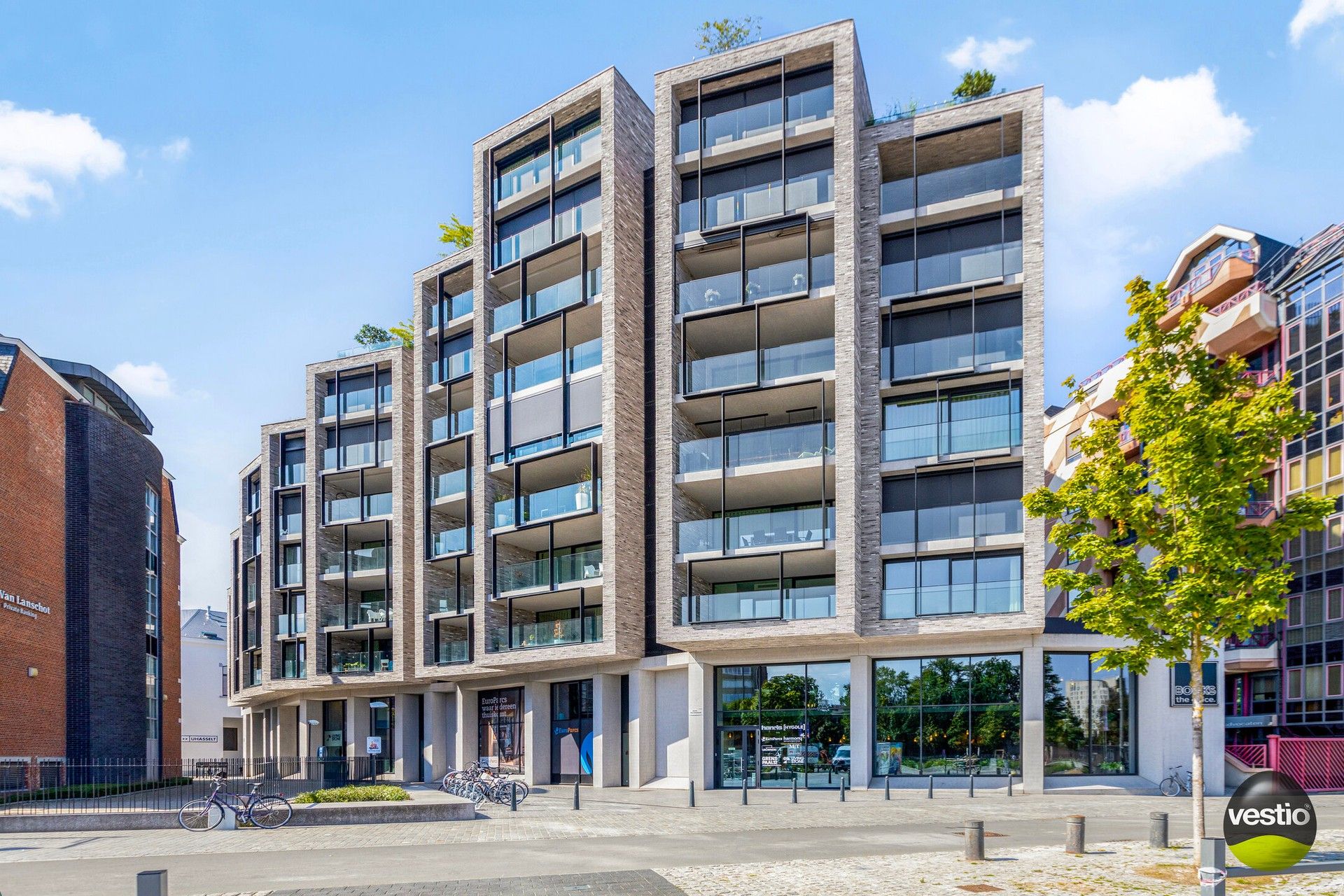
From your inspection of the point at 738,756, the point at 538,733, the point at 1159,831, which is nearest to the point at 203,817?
the point at 738,756

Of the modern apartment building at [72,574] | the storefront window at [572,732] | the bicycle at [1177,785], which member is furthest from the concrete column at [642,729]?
the modern apartment building at [72,574]

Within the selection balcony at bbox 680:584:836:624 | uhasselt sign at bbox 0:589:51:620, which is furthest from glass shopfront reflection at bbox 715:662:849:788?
uhasselt sign at bbox 0:589:51:620

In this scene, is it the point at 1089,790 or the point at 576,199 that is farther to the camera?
the point at 576,199

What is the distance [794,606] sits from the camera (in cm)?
3106

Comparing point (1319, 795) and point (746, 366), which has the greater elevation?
point (746, 366)

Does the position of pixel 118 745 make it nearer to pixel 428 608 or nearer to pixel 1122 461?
pixel 428 608

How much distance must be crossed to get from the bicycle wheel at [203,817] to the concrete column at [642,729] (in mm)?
15068

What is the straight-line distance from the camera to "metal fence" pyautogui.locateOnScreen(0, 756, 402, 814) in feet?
86.0

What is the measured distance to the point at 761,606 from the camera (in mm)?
31312

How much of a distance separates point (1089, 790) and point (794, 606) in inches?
382

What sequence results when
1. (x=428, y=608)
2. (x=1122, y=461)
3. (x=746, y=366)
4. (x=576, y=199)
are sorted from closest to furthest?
(x=1122, y=461) < (x=746, y=366) < (x=576, y=199) < (x=428, y=608)

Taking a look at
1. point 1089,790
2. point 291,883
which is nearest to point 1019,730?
point 1089,790

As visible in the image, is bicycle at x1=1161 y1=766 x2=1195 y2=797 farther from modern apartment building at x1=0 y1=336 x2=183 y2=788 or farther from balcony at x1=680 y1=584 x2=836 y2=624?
modern apartment building at x1=0 y1=336 x2=183 y2=788

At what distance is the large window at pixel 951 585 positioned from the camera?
30.0 metres
